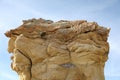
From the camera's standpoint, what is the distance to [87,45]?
24.4 meters

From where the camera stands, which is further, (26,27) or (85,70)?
(26,27)

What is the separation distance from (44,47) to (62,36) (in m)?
1.38

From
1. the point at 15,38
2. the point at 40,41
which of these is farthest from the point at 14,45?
the point at 40,41

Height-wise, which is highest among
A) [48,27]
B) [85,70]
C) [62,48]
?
[48,27]

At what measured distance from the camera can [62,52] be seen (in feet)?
81.5

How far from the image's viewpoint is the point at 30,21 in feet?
89.0

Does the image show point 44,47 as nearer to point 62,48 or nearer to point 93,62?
point 62,48

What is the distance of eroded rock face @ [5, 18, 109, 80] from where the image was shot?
79.4 feet

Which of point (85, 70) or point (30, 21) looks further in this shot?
point (30, 21)

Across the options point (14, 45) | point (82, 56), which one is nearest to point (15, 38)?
point (14, 45)

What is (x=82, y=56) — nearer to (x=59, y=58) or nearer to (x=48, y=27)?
(x=59, y=58)

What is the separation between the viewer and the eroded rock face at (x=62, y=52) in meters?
24.2

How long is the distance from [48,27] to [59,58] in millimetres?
2464

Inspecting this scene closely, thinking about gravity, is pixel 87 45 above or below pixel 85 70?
above
